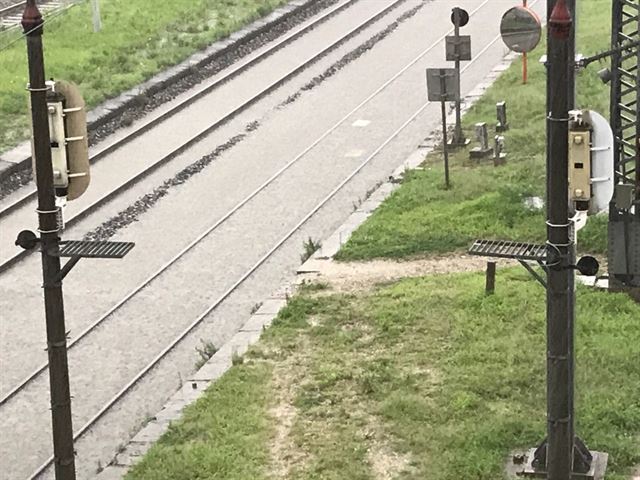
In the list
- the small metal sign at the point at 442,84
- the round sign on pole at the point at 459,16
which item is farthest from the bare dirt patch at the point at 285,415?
the round sign on pole at the point at 459,16

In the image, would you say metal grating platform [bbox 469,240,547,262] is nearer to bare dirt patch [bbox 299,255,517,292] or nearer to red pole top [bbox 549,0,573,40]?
red pole top [bbox 549,0,573,40]

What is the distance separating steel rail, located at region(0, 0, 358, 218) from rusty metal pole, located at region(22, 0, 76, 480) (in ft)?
36.3

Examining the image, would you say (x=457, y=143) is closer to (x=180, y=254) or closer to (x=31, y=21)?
(x=180, y=254)

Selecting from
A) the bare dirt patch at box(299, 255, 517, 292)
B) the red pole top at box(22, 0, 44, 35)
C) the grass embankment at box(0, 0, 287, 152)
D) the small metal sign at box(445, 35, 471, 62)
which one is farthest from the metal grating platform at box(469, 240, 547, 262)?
→ the grass embankment at box(0, 0, 287, 152)

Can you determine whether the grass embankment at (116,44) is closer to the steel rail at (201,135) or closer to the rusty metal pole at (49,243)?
the steel rail at (201,135)

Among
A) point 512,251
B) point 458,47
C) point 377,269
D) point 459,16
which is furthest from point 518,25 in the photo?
point 459,16

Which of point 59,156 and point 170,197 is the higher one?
point 59,156

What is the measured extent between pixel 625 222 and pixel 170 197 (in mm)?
9124

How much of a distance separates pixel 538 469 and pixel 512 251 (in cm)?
295

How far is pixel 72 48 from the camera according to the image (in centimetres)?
2995

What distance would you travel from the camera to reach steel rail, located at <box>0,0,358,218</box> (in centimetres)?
2272

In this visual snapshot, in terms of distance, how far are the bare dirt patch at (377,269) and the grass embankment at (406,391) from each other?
0.48m

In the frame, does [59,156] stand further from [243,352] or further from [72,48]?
[72,48]

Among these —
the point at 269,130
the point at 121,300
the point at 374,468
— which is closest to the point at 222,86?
the point at 269,130
